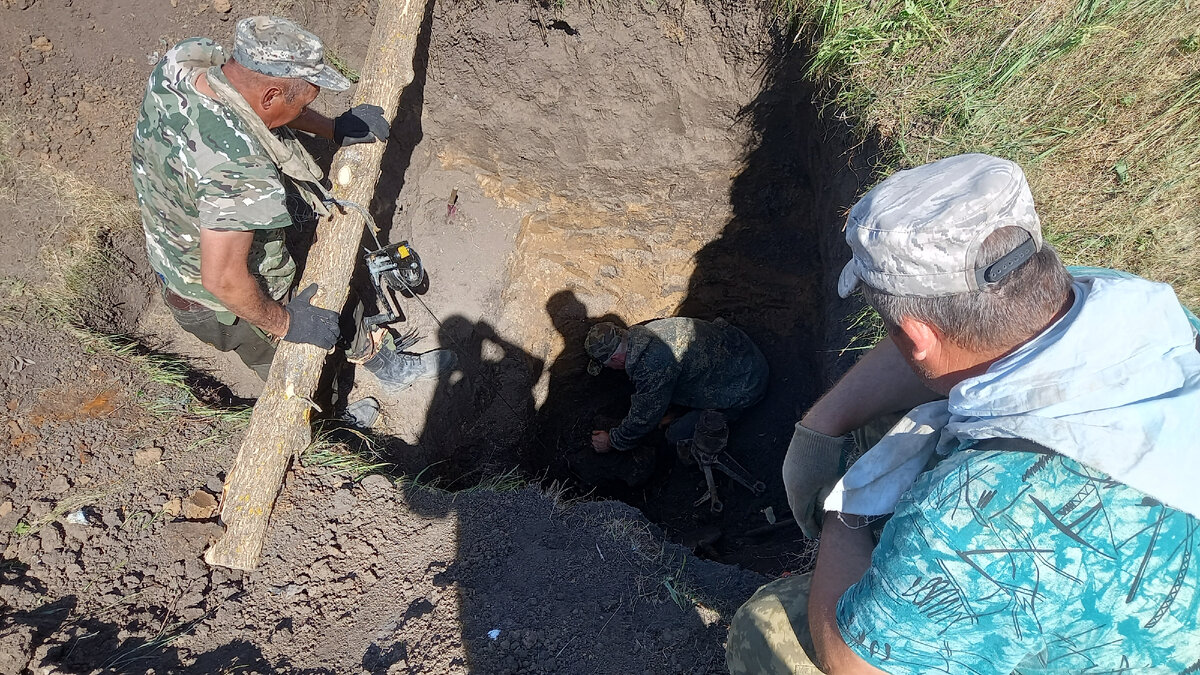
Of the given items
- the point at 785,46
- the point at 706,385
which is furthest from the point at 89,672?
the point at 785,46

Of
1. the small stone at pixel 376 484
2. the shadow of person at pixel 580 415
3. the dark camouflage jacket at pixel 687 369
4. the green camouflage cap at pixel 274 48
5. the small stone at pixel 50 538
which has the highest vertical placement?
the green camouflage cap at pixel 274 48

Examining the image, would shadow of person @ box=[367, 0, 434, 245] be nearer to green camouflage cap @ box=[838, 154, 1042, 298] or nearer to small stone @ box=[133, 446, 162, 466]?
small stone @ box=[133, 446, 162, 466]

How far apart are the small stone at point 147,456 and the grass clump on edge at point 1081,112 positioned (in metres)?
3.82

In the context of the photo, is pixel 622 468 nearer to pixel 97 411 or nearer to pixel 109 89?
pixel 97 411

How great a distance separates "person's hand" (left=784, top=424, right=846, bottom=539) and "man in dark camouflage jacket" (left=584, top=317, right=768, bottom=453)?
2.40 meters

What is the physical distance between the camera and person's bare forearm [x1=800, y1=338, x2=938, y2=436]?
2072mm

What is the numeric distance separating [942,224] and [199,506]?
10.5 ft

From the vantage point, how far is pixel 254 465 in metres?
2.79

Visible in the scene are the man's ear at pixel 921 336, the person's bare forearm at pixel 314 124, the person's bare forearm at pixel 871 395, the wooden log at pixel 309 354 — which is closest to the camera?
the man's ear at pixel 921 336

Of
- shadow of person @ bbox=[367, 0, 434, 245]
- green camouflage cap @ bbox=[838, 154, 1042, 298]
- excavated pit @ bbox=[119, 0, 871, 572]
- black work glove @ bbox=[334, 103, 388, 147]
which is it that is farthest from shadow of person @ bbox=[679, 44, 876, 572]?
black work glove @ bbox=[334, 103, 388, 147]

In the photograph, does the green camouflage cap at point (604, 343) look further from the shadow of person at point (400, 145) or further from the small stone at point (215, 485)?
the small stone at point (215, 485)

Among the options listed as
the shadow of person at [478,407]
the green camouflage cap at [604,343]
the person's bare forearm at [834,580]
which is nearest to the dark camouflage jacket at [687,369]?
the green camouflage cap at [604,343]

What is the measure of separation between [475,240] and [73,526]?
2.93 metres

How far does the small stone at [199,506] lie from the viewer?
284 centimetres
